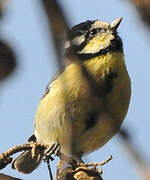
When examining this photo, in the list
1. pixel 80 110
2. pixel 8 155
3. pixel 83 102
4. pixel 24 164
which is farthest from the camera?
pixel 24 164

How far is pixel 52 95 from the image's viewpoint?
134 inches

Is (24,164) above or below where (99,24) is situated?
below

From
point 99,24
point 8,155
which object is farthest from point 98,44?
point 8,155

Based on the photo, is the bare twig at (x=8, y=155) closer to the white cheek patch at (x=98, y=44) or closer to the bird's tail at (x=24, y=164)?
the white cheek patch at (x=98, y=44)

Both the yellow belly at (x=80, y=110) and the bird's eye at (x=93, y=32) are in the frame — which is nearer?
the yellow belly at (x=80, y=110)

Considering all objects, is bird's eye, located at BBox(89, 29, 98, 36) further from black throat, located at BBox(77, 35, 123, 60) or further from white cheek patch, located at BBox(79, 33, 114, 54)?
black throat, located at BBox(77, 35, 123, 60)

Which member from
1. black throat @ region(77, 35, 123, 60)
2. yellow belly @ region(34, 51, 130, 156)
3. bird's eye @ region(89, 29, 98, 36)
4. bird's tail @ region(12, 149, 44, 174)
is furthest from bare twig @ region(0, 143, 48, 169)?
bird's tail @ region(12, 149, 44, 174)

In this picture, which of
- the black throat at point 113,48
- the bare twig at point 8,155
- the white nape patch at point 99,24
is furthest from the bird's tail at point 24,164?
the bare twig at point 8,155

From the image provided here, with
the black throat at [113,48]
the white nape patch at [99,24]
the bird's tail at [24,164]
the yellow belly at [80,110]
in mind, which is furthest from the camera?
the bird's tail at [24,164]

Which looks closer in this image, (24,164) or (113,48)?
(113,48)

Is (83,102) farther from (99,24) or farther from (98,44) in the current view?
(99,24)

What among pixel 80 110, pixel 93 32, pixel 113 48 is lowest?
pixel 80 110

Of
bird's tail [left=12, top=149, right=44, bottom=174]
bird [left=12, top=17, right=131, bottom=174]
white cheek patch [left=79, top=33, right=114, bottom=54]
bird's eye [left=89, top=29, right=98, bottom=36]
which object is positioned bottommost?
bird's tail [left=12, top=149, right=44, bottom=174]

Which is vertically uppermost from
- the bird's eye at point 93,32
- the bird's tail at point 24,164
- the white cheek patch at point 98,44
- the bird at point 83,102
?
the bird's eye at point 93,32
